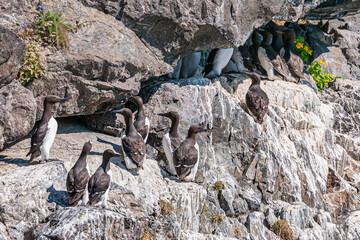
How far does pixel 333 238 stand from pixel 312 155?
7.11 ft

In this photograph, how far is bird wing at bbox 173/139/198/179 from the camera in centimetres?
830

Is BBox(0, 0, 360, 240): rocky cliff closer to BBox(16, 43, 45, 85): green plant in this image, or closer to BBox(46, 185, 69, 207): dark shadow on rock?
BBox(46, 185, 69, 207): dark shadow on rock

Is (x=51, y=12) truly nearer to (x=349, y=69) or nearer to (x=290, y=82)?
(x=290, y=82)

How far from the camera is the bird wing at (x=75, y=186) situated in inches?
252

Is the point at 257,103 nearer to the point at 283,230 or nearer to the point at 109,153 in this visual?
the point at 283,230

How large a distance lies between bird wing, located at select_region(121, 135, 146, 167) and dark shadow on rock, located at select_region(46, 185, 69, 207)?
1464 millimetres

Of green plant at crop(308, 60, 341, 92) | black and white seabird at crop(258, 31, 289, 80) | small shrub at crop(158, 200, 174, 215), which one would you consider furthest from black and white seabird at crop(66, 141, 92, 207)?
green plant at crop(308, 60, 341, 92)

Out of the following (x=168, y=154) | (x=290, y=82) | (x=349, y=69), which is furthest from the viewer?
(x=349, y=69)

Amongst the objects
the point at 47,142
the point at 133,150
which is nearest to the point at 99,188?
the point at 47,142

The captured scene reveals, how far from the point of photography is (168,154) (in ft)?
29.0

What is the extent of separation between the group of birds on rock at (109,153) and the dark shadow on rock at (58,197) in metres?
0.26

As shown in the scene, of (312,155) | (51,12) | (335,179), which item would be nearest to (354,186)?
(335,179)

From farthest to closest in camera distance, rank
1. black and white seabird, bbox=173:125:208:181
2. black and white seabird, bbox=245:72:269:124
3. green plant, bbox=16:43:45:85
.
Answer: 1. black and white seabird, bbox=245:72:269:124
2. black and white seabird, bbox=173:125:208:181
3. green plant, bbox=16:43:45:85

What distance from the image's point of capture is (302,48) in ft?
47.5
